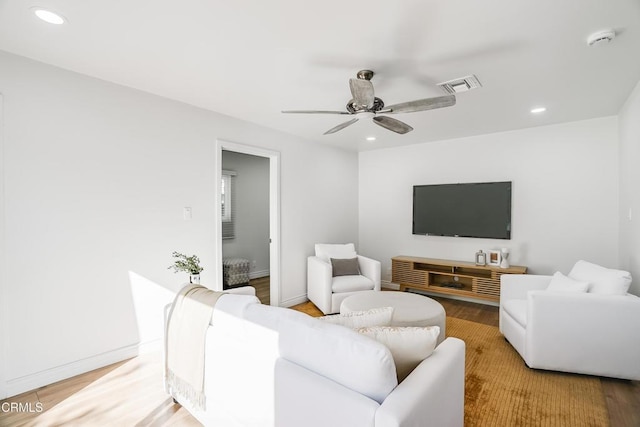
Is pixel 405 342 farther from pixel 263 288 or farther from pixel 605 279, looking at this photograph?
pixel 263 288

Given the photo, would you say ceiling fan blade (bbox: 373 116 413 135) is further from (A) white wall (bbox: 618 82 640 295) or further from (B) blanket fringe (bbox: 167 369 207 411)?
(B) blanket fringe (bbox: 167 369 207 411)

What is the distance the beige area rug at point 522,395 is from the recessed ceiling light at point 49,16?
345 cm

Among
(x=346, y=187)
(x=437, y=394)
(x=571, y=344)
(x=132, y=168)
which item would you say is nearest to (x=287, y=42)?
(x=132, y=168)

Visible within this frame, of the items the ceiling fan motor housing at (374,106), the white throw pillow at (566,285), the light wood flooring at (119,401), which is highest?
the ceiling fan motor housing at (374,106)

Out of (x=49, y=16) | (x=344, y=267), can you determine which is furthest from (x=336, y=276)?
(x=49, y=16)

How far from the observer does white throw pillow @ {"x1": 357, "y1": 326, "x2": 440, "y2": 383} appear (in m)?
1.35

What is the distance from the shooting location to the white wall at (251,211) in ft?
19.3

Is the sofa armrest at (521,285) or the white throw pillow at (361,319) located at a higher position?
the white throw pillow at (361,319)

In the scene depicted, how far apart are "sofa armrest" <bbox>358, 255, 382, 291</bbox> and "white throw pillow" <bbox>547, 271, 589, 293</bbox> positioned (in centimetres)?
184

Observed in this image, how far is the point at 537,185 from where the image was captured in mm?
4043

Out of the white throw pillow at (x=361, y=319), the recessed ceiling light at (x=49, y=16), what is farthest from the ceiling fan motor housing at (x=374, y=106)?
the recessed ceiling light at (x=49, y=16)

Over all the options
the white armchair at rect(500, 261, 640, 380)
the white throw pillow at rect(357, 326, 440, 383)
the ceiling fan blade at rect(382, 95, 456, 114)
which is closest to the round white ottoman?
the white armchair at rect(500, 261, 640, 380)

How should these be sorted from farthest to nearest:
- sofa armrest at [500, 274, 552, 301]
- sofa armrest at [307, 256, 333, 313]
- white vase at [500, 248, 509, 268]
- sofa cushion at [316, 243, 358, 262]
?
sofa cushion at [316, 243, 358, 262]
white vase at [500, 248, 509, 268]
sofa armrest at [307, 256, 333, 313]
sofa armrest at [500, 274, 552, 301]

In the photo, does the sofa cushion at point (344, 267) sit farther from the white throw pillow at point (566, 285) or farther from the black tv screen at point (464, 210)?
the white throw pillow at point (566, 285)
